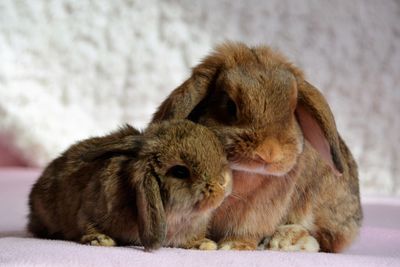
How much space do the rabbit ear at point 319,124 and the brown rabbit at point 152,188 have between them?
0.31 metres

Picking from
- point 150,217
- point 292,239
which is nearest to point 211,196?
point 150,217

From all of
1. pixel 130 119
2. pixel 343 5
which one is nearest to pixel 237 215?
pixel 130 119

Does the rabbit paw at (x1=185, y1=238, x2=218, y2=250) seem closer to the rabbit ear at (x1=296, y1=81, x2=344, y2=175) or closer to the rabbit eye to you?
the rabbit eye

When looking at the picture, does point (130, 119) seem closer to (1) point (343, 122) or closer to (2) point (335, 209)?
(1) point (343, 122)

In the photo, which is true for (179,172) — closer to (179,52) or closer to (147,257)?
(147,257)

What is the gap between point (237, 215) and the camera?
7.41 ft

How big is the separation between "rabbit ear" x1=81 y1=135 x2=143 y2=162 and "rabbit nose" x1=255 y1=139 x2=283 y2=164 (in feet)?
1.03

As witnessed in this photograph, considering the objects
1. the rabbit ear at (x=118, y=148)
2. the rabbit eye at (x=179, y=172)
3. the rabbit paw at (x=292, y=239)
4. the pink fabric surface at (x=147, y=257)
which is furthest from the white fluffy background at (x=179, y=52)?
the rabbit eye at (x=179, y=172)

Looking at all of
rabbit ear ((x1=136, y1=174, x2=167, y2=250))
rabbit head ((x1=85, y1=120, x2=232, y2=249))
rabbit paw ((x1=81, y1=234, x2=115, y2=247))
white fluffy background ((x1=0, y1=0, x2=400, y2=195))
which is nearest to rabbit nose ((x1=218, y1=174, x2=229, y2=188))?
rabbit head ((x1=85, y1=120, x2=232, y2=249))

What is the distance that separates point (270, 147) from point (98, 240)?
493 mm

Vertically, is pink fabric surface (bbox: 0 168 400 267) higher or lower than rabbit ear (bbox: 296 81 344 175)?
lower

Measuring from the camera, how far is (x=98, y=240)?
6.97 feet

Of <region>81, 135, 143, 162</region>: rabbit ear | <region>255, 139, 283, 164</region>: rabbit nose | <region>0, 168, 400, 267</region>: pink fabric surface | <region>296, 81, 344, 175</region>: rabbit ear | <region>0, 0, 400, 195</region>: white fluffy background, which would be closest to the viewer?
<region>0, 168, 400, 267</region>: pink fabric surface

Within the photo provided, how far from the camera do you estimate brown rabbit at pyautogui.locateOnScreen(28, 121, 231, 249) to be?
6.80 feet
